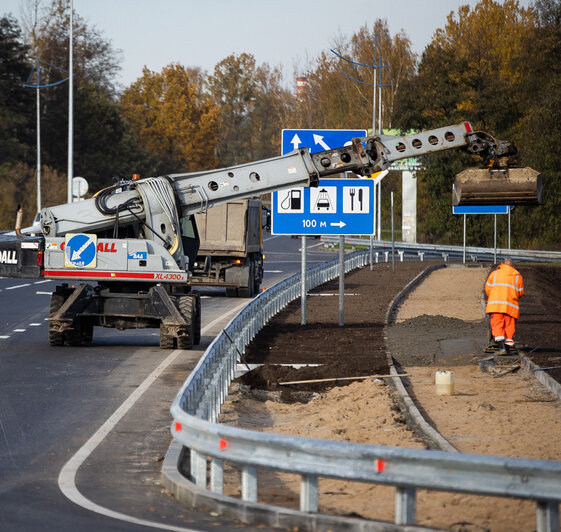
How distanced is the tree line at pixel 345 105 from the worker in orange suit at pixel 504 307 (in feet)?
102

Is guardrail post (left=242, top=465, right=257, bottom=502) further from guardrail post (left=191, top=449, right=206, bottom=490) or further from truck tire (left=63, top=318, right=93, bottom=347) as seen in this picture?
truck tire (left=63, top=318, right=93, bottom=347)

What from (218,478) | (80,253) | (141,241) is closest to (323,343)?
(141,241)

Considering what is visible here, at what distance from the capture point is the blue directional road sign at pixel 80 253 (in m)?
18.8

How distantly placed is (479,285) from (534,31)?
1411 inches

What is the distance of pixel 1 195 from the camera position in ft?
230

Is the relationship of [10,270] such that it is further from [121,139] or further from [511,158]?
[121,139]

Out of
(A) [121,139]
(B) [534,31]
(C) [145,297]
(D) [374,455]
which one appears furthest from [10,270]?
(A) [121,139]

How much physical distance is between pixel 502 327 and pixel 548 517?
38.4 feet

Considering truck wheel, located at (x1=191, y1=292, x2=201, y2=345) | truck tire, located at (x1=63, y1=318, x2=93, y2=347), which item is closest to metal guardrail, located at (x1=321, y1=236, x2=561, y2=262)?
truck wheel, located at (x1=191, y1=292, x2=201, y2=345)

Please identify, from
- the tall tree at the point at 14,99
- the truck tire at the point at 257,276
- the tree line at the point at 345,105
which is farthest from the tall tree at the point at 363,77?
the truck tire at the point at 257,276

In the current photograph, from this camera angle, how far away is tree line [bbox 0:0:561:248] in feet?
226

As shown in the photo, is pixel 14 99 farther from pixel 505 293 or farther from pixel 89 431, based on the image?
pixel 89 431

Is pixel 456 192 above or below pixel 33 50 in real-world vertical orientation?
below

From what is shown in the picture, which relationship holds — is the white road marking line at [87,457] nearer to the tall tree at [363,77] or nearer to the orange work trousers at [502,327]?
the orange work trousers at [502,327]
